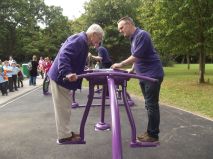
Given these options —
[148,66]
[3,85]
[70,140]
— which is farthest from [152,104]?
[3,85]

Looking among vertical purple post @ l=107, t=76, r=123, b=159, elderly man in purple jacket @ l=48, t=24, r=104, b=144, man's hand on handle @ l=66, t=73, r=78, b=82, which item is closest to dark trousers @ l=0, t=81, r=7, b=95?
elderly man in purple jacket @ l=48, t=24, r=104, b=144

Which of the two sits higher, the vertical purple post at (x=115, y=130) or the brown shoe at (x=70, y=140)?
the vertical purple post at (x=115, y=130)

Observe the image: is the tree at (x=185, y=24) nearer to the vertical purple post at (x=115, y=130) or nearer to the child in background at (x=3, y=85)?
the child in background at (x=3, y=85)

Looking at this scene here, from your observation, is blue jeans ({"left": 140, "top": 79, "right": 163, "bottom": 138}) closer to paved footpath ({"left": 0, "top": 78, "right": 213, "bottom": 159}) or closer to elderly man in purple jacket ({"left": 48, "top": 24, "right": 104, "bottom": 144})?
paved footpath ({"left": 0, "top": 78, "right": 213, "bottom": 159})

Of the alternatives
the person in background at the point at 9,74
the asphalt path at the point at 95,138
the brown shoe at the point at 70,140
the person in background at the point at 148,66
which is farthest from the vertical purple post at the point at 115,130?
the person in background at the point at 9,74

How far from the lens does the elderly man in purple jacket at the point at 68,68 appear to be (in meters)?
5.66

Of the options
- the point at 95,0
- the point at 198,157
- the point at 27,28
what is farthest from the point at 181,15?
the point at 27,28

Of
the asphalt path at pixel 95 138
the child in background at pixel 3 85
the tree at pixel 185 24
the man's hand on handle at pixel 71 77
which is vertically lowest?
the asphalt path at pixel 95 138

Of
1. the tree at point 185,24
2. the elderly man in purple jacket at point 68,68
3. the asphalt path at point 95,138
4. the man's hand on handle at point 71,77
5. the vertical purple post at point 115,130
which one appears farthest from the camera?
the tree at point 185,24

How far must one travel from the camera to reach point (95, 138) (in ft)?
25.8

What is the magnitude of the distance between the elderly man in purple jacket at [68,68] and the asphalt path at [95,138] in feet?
2.38

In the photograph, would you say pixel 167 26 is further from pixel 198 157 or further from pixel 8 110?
pixel 198 157

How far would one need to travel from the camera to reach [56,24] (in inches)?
3177

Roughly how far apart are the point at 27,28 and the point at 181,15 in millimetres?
54575
